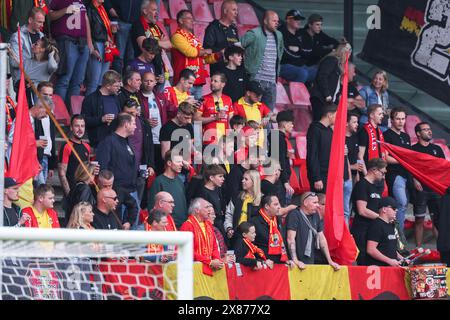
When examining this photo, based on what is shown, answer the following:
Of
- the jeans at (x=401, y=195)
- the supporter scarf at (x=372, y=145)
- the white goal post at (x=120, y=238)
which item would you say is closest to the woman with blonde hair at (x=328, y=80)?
the supporter scarf at (x=372, y=145)

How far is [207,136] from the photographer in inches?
540

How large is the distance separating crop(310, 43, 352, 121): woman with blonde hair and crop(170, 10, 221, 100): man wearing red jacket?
1.23 metres

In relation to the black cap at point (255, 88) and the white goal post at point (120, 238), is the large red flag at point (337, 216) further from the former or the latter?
the white goal post at point (120, 238)

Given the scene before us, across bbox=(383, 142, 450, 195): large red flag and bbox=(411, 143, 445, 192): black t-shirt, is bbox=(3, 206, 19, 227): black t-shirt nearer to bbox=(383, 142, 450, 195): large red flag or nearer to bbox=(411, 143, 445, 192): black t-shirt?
bbox=(383, 142, 450, 195): large red flag

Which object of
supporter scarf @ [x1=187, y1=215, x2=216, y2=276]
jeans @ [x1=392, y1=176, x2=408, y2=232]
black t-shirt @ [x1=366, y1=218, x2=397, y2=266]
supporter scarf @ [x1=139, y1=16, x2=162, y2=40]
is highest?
supporter scarf @ [x1=139, y1=16, x2=162, y2=40]

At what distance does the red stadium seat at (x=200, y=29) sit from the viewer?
1590 cm

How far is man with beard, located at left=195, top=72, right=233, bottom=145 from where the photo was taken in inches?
541

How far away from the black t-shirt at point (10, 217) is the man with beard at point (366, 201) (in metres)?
3.75

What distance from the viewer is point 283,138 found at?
1403cm

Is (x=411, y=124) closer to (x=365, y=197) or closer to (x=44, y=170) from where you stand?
(x=365, y=197)

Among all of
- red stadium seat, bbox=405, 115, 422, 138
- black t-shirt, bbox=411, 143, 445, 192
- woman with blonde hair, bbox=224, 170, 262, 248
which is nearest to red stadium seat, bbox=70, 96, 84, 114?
woman with blonde hair, bbox=224, 170, 262, 248

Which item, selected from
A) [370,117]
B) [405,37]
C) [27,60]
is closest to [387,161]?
[370,117]

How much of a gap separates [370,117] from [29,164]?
4.86 m

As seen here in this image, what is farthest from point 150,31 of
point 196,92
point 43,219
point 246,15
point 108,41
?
point 43,219
